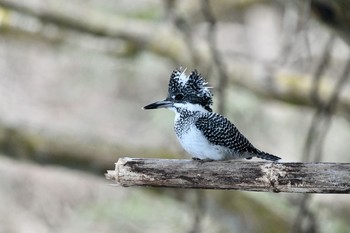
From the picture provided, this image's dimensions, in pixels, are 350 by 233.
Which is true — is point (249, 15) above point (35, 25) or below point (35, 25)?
above

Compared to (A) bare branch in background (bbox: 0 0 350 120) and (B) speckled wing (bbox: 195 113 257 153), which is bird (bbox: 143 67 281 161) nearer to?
(B) speckled wing (bbox: 195 113 257 153)

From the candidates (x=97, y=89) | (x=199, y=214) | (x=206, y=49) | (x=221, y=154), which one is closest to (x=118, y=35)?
(x=206, y=49)

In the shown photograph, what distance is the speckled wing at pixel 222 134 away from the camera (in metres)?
3.14

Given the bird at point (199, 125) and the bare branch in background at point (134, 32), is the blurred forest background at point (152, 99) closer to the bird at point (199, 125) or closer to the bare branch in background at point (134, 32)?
the bare branch in background at point (134, 32)

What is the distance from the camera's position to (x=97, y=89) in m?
10.2

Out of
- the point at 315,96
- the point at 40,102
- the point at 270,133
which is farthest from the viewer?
the point at 40,102

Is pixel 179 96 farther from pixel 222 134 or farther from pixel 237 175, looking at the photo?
pixel 237 175

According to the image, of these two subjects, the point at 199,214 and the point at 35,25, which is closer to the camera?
the point at 199,214

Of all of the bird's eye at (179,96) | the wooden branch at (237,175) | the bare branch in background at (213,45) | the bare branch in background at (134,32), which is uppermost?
the bare branch in background at (134,32)

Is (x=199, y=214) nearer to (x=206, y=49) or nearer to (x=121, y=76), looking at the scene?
(x=206, y=49)

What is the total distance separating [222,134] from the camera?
125 inches

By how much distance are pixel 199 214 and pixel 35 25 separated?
2.26 metres

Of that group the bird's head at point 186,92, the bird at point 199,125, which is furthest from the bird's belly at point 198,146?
the bird's head at point 186,92

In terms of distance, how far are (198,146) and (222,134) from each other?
0.38ft
